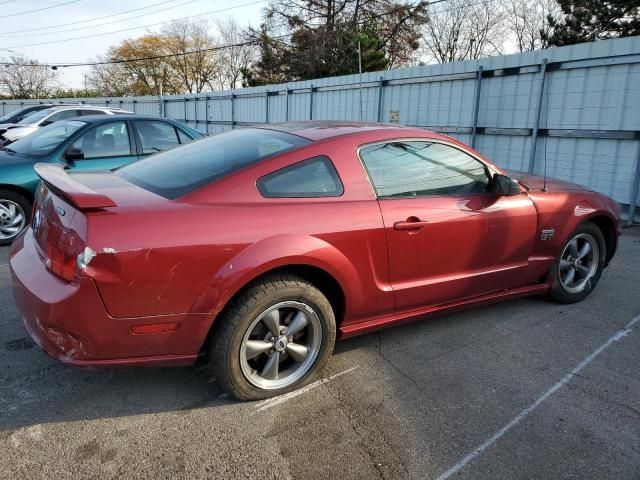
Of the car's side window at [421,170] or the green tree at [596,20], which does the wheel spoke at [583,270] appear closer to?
the car's side window at [421,170]

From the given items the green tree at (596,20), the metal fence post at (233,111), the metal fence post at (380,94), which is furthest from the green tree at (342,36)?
the metal fence post at (380,94)

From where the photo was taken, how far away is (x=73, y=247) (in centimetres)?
238

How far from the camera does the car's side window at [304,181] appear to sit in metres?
2.84

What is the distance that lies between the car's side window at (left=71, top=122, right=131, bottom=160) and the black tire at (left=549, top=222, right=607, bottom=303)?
5186 millimetres

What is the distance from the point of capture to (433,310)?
348 centimetres

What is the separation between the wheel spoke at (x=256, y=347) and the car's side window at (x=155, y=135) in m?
4.61

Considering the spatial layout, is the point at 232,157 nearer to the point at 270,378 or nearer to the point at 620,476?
the point at 270,378

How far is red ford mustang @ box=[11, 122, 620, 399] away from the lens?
241 centimetres

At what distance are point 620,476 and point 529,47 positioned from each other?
150 ft

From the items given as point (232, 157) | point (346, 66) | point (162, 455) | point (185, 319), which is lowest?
point (162, 455)

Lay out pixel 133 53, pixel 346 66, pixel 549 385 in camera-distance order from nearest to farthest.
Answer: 1. pixel 549 385
2. pixel 346 66
3. pixel 133 53

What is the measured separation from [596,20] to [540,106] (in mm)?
22596

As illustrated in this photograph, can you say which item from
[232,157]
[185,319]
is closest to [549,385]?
[185,319]

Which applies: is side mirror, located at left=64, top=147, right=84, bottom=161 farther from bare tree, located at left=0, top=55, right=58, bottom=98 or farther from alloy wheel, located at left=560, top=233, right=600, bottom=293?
bare tree, located at left=0, top=55, right=58, bottom=98
